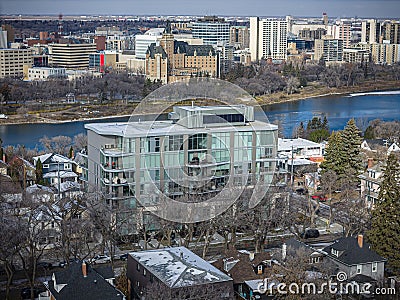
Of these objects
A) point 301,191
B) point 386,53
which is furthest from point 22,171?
point 386,53

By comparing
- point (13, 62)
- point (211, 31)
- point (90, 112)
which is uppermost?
point (211, 31)

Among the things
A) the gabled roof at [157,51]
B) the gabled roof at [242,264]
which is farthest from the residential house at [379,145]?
the gabled roof at [157,51]

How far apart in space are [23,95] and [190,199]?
13354mm

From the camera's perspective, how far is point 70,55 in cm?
2820

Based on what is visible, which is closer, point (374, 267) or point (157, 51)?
point (374, 267)

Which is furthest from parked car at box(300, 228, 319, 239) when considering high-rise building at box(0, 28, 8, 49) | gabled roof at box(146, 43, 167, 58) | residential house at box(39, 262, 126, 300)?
high-rise building at box(0, 28, 8, 49)

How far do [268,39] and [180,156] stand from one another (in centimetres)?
2962

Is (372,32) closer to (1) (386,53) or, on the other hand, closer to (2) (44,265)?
(1) (386,53)

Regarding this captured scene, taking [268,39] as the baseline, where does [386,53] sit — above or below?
below

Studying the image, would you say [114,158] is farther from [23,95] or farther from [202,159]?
Result: [23,95]

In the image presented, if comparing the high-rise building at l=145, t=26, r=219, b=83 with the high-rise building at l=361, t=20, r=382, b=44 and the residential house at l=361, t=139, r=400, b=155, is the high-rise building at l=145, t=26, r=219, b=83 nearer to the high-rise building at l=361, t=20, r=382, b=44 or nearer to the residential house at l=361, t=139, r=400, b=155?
the residential house at l=361, t=139, r=400, b=155

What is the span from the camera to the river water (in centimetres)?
1405

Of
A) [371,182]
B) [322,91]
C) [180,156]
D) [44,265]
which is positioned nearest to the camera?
[44,265]

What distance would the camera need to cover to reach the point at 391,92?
79.5ft
